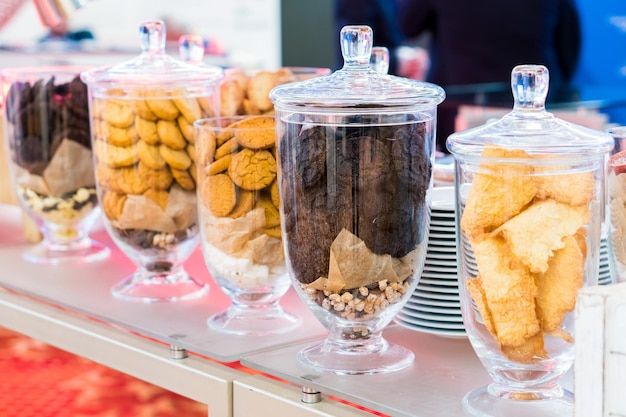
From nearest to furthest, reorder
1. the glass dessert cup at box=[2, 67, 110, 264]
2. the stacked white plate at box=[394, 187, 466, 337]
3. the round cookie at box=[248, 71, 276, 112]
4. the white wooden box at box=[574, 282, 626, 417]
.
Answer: the white wooden box at box=[574, 282, 626, 417] → the stacked white plate at box=[394, 187, 466, 337] → the round cookie at box=[248, 71, 276, 112] → the glass dessert cup at box=[2, 67, 110, 264]

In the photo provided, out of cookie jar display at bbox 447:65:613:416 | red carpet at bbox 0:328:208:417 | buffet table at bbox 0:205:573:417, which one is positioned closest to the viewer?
cookie jar display at bbox 447:65:613:416

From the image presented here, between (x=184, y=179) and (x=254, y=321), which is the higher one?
(x=184, y=179)

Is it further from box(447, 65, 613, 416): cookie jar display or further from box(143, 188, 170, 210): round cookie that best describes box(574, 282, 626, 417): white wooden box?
box(143, 188, 170, 210): round cookie

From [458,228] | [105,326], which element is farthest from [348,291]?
[105,326]

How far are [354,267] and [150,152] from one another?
474 millimetres

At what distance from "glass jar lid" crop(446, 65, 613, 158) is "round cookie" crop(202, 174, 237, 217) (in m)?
0.36

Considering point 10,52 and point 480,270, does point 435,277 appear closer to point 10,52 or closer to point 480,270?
point 480,270

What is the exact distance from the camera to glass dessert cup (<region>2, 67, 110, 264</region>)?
1655mm

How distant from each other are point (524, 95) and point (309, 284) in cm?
31

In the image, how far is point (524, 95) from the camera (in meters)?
0.93

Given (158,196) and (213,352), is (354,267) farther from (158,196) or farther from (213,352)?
(158,196)

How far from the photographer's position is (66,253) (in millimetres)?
1707

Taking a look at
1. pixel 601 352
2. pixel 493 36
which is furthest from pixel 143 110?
pixel 493 36

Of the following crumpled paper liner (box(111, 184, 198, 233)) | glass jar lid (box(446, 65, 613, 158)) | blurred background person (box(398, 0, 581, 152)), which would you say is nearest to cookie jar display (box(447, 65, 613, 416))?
glass jar lid (box(446, 65, 613, 158))
